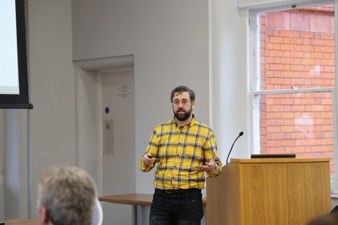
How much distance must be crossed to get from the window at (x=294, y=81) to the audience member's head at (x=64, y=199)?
361 cm

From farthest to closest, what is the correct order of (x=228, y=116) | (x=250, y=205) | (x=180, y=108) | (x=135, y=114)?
(x=135, y=114), (x=228, y=116), (x=180, y=108), (x=250, y=205)

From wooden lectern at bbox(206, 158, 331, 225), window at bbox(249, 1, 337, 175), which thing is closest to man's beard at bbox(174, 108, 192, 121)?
wooden lectern at bbox(206, 158, 331, 225)

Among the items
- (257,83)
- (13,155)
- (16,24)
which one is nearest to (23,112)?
(13,155)

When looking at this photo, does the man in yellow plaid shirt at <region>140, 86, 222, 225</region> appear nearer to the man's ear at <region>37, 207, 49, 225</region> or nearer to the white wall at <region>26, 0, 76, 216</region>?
the man's ear at <region>37, 207, 49, 225</region>

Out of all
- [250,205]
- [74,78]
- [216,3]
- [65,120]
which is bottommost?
[250,205]

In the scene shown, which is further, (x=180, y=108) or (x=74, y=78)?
(x=74, y=78)

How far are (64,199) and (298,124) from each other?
3.85m

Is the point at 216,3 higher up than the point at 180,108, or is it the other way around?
the point at 216,3

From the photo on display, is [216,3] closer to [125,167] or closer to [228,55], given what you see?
[228,55]

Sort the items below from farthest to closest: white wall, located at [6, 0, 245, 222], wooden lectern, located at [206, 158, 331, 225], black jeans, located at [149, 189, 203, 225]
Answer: white wall, located at [6, 0, 245, 222], black jeans, located at [149, 189, 203, 225], wooden lectern, located at [206, 158, 331, 225]

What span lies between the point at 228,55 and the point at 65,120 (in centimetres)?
214

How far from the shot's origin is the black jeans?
4.05m

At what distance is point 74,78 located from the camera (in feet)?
21.9

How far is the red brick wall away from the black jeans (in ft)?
4.91
